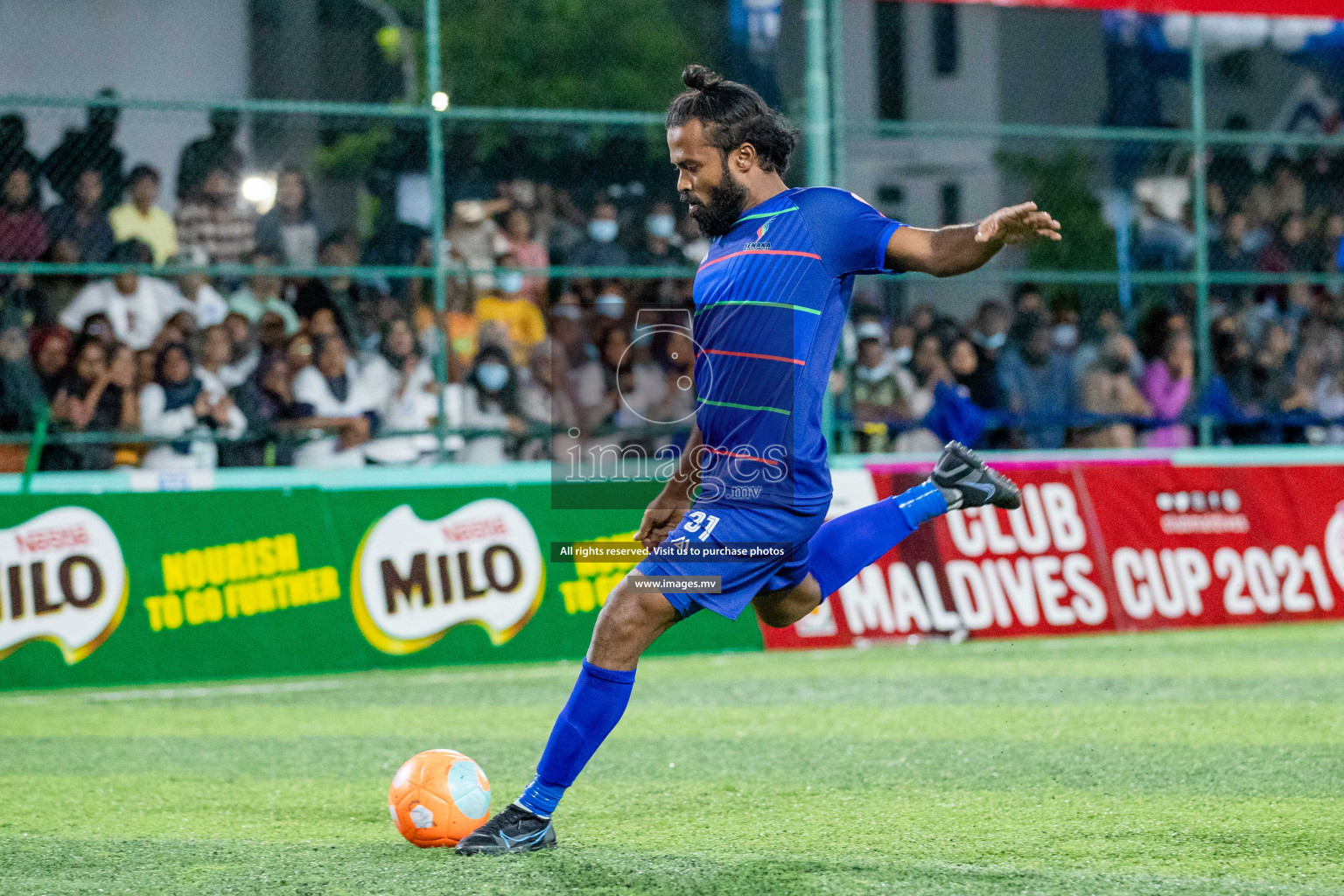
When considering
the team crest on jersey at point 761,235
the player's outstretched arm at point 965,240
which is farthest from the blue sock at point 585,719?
the player's outstretched arm at point 965,240

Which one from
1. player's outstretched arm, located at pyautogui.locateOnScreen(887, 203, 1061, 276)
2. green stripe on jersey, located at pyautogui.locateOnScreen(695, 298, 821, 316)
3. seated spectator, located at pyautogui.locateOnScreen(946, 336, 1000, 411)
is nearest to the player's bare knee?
green stripe on jersey, located at pyautogui.locateOnScreen(695, 298, 821, 316)

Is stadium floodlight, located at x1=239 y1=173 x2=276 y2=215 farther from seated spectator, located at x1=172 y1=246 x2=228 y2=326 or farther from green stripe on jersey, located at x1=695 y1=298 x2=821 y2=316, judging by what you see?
green stripe on jersey, located at x1=695 y1=298 x2=821 y2=316

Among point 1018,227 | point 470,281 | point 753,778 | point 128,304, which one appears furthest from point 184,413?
point 1018,227

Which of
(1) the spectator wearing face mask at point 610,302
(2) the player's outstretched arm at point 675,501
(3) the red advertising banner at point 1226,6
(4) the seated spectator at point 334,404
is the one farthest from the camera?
(3) the red advertising banner at point 1226,6

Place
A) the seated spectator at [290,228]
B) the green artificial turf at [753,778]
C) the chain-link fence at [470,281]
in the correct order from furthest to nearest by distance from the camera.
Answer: the seated spectator at [290,228], the chain-link fence at [470,281], the green artificial turf at [753,778]

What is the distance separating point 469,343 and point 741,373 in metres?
7.32

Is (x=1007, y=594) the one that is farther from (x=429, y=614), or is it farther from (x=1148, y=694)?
(x=429, y=614)

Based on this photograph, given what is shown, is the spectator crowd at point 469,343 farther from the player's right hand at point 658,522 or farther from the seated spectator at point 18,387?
the player's right hand at point 658,522

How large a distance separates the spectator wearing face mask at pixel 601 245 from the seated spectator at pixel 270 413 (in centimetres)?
244

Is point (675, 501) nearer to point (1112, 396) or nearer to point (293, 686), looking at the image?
point (293, 686)

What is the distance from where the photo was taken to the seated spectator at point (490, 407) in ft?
38.2

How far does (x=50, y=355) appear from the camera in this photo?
10820 mm

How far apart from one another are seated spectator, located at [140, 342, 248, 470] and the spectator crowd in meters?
0.01

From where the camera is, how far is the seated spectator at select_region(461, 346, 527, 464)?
11.6m
